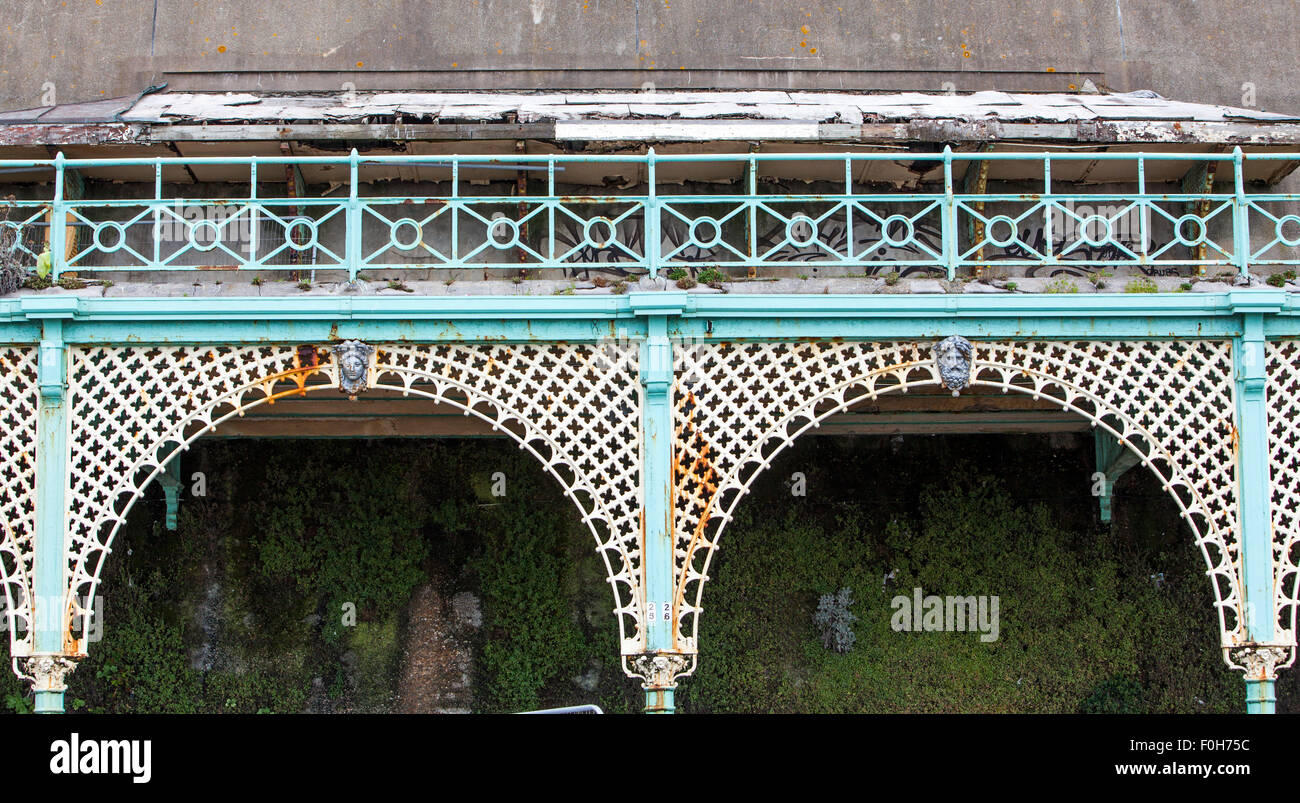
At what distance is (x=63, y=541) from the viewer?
7973mm

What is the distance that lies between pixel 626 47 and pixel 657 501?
5.12 metres

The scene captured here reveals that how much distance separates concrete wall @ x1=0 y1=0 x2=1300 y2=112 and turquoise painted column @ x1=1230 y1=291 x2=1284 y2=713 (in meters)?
4.02

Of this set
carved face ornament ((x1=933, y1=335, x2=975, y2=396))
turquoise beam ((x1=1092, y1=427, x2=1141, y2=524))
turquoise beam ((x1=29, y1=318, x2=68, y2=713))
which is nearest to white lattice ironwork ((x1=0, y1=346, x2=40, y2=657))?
turquoise beam ((x1=29, y1=318, x2=68, y2=713))

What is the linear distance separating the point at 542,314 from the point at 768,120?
2.46 metres

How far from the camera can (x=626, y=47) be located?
37.0ft

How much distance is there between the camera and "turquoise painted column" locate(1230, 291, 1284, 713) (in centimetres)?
796

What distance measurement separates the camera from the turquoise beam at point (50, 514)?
7.89 m

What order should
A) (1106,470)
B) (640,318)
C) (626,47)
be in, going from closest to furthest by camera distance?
(640,318)
(1106,470)
(626,47)

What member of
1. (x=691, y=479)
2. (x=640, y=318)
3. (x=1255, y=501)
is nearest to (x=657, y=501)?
(x=691, y=479)

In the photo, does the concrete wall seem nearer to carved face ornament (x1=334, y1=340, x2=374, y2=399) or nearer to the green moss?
the green moss

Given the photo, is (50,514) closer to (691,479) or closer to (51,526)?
(51,526)

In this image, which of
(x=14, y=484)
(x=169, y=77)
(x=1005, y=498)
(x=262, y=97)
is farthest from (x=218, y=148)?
(x=1005, y=498)
